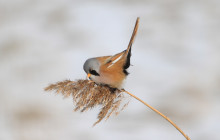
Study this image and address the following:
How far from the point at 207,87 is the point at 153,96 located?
4.58 feet

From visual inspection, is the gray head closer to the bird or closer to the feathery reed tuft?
the bird

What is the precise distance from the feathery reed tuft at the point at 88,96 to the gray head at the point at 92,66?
3.38ft

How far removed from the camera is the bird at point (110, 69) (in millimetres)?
4695

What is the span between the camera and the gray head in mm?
4688

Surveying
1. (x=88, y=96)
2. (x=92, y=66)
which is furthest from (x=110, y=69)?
(x=88, y=96)

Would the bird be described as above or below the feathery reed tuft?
above

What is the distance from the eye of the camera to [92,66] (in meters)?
4.73

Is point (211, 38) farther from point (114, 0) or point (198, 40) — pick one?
point (114, 0)

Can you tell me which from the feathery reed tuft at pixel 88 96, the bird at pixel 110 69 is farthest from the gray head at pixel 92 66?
the feathery reed tuft at pixel 88 96

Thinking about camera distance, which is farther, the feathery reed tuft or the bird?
the bird

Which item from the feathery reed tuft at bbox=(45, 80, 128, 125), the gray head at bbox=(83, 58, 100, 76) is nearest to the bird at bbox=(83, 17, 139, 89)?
the gray head at bbox=(83, 58, 100, 76)

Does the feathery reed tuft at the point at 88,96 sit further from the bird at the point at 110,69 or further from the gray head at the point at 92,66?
the gray head at the point at 92,66

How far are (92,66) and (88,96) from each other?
4.05 feet

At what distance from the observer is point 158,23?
12.4 m
